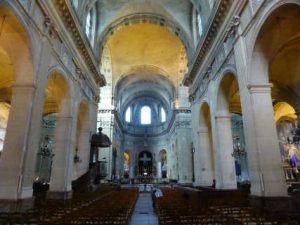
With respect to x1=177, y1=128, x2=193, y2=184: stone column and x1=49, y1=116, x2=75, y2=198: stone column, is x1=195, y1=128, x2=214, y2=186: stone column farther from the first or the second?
x1=177, y1=128, x2=193, y2=184: stone column

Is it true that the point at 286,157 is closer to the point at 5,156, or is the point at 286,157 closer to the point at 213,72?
the point at 213,72

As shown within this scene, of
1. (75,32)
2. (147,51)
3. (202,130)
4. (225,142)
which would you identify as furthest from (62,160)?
(147,51)

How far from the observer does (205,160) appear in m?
14.0

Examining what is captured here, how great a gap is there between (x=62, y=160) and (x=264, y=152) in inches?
328

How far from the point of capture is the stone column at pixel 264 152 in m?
6.73

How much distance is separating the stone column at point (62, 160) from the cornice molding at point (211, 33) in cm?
788

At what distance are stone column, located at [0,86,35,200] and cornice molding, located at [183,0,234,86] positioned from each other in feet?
26.2

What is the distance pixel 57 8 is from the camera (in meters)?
9.40

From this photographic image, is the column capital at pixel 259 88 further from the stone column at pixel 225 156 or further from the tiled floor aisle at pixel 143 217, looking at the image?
the tiled floor aisle at pixel 143 217

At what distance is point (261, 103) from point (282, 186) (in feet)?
8.40

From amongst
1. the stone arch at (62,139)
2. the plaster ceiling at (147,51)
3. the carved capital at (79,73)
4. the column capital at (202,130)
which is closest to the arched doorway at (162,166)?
the plaster ceiling at (147,51)

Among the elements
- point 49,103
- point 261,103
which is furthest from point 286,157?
point 49,103

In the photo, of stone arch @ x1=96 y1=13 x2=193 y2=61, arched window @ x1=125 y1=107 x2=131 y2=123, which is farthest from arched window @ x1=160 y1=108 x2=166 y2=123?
stone arch @ x1=96 y1=13 x2=193 y2=61

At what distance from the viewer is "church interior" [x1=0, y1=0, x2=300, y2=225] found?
647cm
